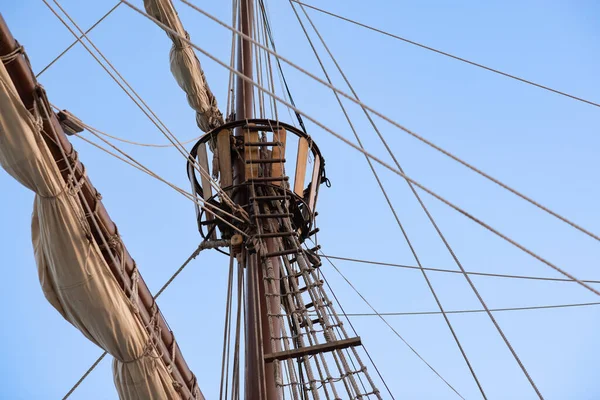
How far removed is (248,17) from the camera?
32.3 feet

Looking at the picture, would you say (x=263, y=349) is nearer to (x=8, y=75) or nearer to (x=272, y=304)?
(x=272, y=304)

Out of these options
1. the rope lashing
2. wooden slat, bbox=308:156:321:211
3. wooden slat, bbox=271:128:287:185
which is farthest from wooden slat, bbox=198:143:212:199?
the rope lashing

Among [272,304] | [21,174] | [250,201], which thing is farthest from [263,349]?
[21,174]

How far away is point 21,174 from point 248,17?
20.5ft

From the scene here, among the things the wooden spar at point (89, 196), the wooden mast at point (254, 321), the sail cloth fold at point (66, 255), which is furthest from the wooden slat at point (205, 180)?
the sail cloth fold at point (66, 255)

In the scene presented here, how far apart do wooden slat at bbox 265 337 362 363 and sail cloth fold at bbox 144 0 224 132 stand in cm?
507

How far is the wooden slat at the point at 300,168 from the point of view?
709 centimetres

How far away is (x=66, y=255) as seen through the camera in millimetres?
4324

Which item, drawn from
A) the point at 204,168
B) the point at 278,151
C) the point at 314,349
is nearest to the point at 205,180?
the point at 204,168

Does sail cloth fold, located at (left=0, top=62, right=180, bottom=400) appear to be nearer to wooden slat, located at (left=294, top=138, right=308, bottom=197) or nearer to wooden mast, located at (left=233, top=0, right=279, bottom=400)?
wooden mast, located at (left=233, top=0, right=279, bottom=400)

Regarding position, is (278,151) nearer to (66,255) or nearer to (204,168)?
(204,168)

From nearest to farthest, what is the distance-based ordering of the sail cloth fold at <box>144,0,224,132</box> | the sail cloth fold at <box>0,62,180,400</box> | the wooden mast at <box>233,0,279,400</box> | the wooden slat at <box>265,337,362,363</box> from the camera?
the sail cloth fold at <box>0,62,180,400</box>, the wooden slat at <box>265,337,362,363</box>, the wooden mast at <box>233,0,279,400</box>, the sail cloth fold at <box>144,0,224,132</box>

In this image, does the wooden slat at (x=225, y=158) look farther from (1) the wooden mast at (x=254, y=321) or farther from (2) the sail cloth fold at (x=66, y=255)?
(2) the sail cloth fold at (x=66, y=255)

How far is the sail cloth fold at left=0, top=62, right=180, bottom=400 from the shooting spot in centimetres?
412
